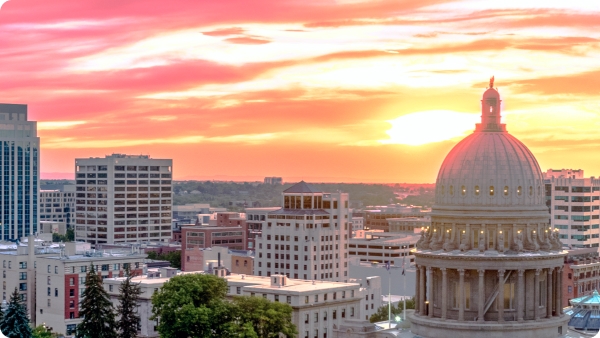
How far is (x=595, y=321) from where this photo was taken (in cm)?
11894

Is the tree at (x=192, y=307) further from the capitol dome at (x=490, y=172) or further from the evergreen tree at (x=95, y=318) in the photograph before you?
the capitol dome at (x=490, y=172)

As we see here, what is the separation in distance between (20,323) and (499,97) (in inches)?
2233

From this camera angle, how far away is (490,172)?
338ft

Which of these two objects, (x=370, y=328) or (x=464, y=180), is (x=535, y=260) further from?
(x=370, y=328)

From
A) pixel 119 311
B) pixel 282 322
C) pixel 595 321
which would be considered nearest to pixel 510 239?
pixel 595 321

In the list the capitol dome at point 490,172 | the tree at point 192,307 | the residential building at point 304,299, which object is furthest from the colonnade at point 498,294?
the residential building at point 304,299

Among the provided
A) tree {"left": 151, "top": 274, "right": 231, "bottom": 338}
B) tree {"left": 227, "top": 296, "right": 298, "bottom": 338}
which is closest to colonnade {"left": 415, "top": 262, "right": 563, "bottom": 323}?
tree {"left": 227, "top": 296, "right": 298, "bottom": 338}

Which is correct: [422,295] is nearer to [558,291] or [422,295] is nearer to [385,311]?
[558,291]

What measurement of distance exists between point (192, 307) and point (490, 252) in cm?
3450

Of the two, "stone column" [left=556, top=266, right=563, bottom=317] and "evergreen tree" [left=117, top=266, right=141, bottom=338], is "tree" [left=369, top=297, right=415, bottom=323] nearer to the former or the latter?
"evergreen tree" [left=117, top=266, right=141, bottom=338]

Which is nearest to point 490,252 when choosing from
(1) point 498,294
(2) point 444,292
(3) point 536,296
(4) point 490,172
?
(1) point 498,294

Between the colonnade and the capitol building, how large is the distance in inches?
3.5

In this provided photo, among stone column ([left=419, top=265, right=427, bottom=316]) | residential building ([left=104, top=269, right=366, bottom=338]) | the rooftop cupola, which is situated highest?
the rooftop cupola

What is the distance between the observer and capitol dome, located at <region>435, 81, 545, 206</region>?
103 metres
